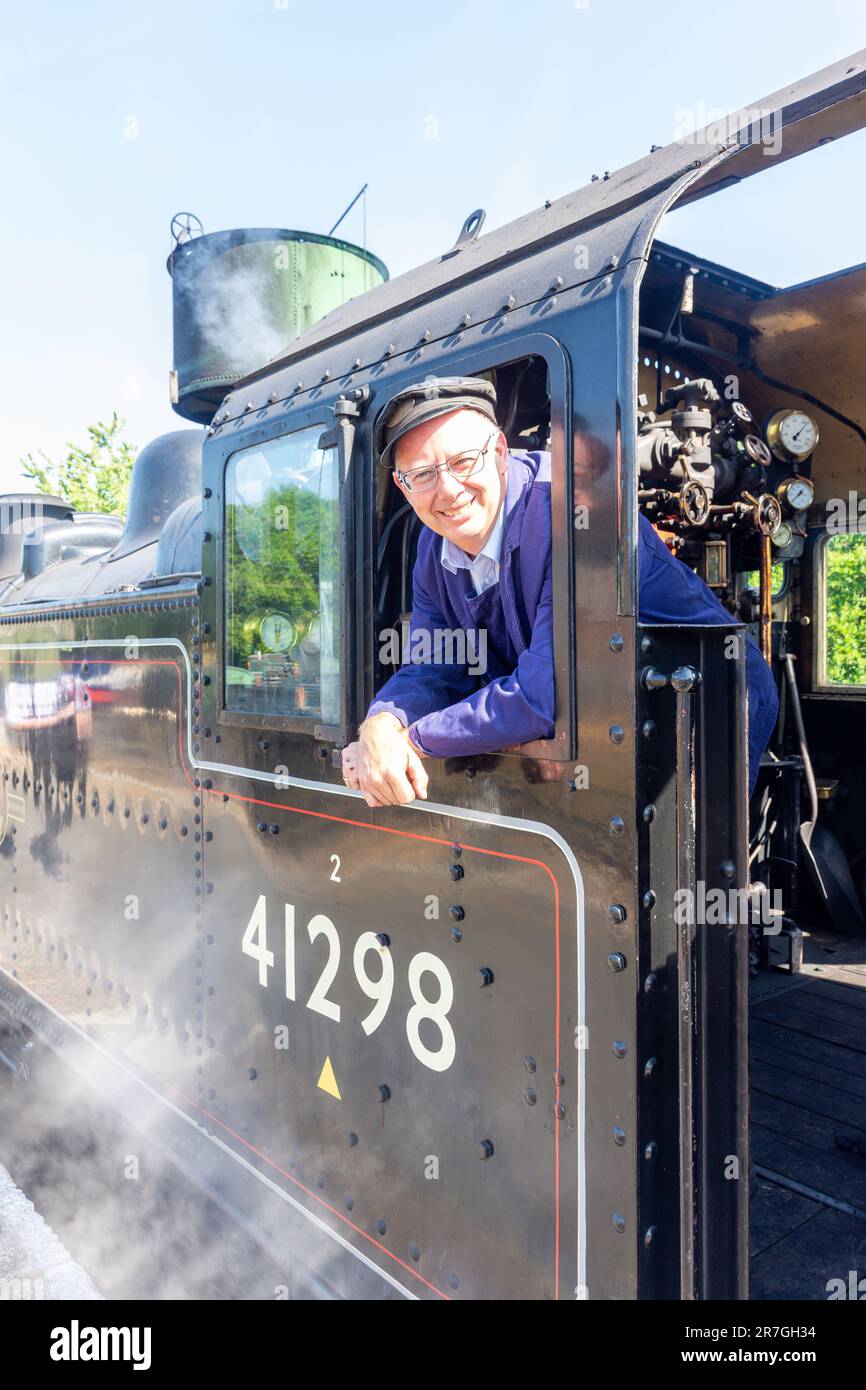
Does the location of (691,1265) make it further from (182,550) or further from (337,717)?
(182,550)

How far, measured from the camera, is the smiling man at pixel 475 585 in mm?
1529

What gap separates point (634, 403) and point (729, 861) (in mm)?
699

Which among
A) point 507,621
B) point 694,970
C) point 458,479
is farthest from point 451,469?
point 694,970

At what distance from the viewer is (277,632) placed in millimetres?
2184

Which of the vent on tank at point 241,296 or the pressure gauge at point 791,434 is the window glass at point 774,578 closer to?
the pressure gauge at point 791,434

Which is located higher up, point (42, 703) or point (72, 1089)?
point (42, 703)

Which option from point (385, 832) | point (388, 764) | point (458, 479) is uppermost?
point (458, 479)

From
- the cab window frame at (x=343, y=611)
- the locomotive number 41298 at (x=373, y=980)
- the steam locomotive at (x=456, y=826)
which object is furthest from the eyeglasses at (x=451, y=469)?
the locomotive number 41298 at (x=373, y=980)

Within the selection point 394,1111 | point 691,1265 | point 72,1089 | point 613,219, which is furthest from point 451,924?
point 72,1089

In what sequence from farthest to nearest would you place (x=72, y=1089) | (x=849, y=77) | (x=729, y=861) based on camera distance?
(x=72, y=1089) < (x=729, y=861) < (x=849, y=77)

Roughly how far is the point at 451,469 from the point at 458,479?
2 centimetres

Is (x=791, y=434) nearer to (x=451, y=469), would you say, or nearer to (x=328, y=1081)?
(x=451, y=469)

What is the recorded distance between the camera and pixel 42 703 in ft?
12.5

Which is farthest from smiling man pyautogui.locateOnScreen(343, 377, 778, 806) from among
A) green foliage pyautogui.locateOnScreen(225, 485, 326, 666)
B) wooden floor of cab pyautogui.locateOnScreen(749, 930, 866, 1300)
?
wooden floor of cab pyautogui.locateOnScreen(749, 930, 866, 1300)
